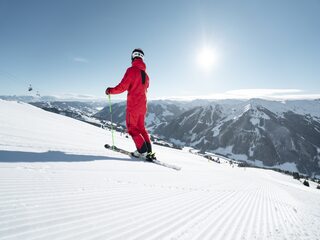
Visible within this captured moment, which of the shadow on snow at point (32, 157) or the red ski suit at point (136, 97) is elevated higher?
the red ski suit at point (136, 97)

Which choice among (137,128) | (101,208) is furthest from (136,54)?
A: (101,208)

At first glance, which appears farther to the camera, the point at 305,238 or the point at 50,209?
the point at 305,238

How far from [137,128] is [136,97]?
42.1 inches

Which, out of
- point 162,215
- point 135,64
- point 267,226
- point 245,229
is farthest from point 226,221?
point 135,64

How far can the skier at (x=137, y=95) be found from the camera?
841cm

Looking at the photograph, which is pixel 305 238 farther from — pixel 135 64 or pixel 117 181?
pixel 135 64

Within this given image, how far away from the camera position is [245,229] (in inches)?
141

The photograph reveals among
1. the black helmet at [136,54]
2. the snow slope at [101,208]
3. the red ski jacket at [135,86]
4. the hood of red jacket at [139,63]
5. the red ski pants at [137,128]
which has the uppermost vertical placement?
the black helmet at [136,54]

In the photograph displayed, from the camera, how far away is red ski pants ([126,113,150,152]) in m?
8.61

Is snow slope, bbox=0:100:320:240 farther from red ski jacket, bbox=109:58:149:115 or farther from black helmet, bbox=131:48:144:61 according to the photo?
black helmet, bbox=131:48:144:61

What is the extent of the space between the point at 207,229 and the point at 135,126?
223 inches

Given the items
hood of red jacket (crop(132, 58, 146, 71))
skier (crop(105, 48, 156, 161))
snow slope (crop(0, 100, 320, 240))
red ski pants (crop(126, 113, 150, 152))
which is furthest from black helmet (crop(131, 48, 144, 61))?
snow slope (crop(0, 100, 320, 240))

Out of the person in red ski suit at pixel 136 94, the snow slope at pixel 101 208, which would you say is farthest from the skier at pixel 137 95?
the snow slope at pixel 101 208

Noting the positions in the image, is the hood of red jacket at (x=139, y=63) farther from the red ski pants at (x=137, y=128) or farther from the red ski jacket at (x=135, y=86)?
the red ski pants at (x=137, y=128)
